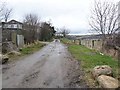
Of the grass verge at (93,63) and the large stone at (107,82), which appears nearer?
the large stone at (107,82)

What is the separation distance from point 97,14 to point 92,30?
2.35 metres

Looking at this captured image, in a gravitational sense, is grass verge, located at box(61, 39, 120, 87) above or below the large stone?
below

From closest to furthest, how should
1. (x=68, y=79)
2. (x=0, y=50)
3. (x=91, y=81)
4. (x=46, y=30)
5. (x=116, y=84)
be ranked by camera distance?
(x=116, y=84)
(x=91, y=81)
(x=68, y=79)
(x=0, y=50)
(x=46, y=30)

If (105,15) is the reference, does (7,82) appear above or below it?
below

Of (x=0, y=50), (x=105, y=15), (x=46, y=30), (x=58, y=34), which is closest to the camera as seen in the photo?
(x=0, y=50)

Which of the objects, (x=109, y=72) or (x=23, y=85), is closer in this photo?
(x=23, y=85)

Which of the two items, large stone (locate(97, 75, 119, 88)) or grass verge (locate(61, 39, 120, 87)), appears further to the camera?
Result: grass verge (locate(61, 39, 120, 87))

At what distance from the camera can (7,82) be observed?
1004cm

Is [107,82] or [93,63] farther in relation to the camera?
[93,63]

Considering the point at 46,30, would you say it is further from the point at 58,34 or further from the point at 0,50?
the point at 0,50

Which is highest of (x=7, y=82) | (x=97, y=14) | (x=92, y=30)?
(x=97, y=14)

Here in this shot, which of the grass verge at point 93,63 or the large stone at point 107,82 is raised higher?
the large stone at point 107,82

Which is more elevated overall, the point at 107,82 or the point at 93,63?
the point at 107,82

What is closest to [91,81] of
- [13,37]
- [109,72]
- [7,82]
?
[109,72]
